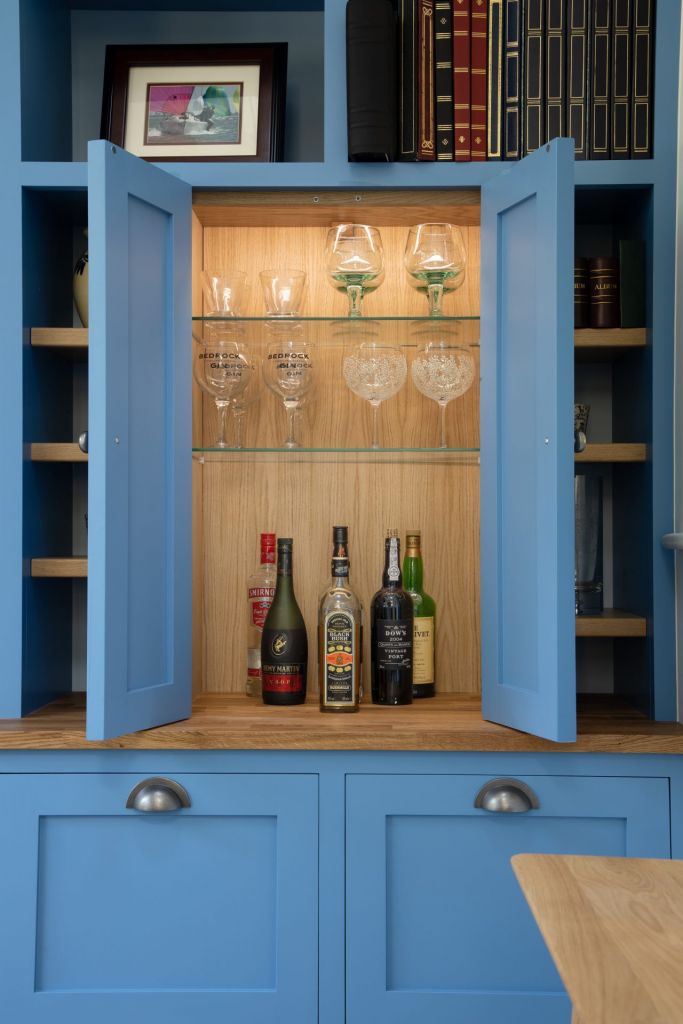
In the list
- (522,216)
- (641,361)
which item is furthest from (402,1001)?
(522,216)

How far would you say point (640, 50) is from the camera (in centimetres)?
201

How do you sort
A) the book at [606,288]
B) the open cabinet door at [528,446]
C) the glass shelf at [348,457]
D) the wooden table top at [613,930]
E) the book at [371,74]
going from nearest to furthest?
the wooden table top at [613,930]
the open cabinet door at [528,446]
the book at [371,74]
the book at [606,288]
the glass shelf at [348,457]

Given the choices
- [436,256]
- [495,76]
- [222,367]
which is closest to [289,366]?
[222,367]

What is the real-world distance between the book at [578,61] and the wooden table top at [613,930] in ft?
5.14

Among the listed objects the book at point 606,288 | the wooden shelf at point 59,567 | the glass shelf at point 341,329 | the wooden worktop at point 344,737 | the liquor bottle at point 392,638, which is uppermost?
the book at point 606,288

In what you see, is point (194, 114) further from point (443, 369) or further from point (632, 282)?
point (632, 282)

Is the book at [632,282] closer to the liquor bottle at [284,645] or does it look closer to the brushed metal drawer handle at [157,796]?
the liquor bottle at [284,645]

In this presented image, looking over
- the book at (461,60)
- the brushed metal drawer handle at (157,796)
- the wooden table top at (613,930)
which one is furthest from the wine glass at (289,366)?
the wooden table top at (613,930)

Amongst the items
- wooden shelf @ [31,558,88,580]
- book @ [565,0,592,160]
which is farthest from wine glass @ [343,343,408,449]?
wooden shelf @ [31,558,88,580]

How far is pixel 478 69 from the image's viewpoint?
2.03 metres

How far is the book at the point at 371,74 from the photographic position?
196cm

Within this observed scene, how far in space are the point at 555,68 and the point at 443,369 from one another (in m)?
0.68

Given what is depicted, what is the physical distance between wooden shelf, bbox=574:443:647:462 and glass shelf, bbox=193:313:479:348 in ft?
1.22

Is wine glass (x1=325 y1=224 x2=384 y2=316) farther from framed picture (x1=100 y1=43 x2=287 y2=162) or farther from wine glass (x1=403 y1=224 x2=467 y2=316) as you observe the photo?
→ framed picture (x1=100 y1=43 x2=287 y2=162)
